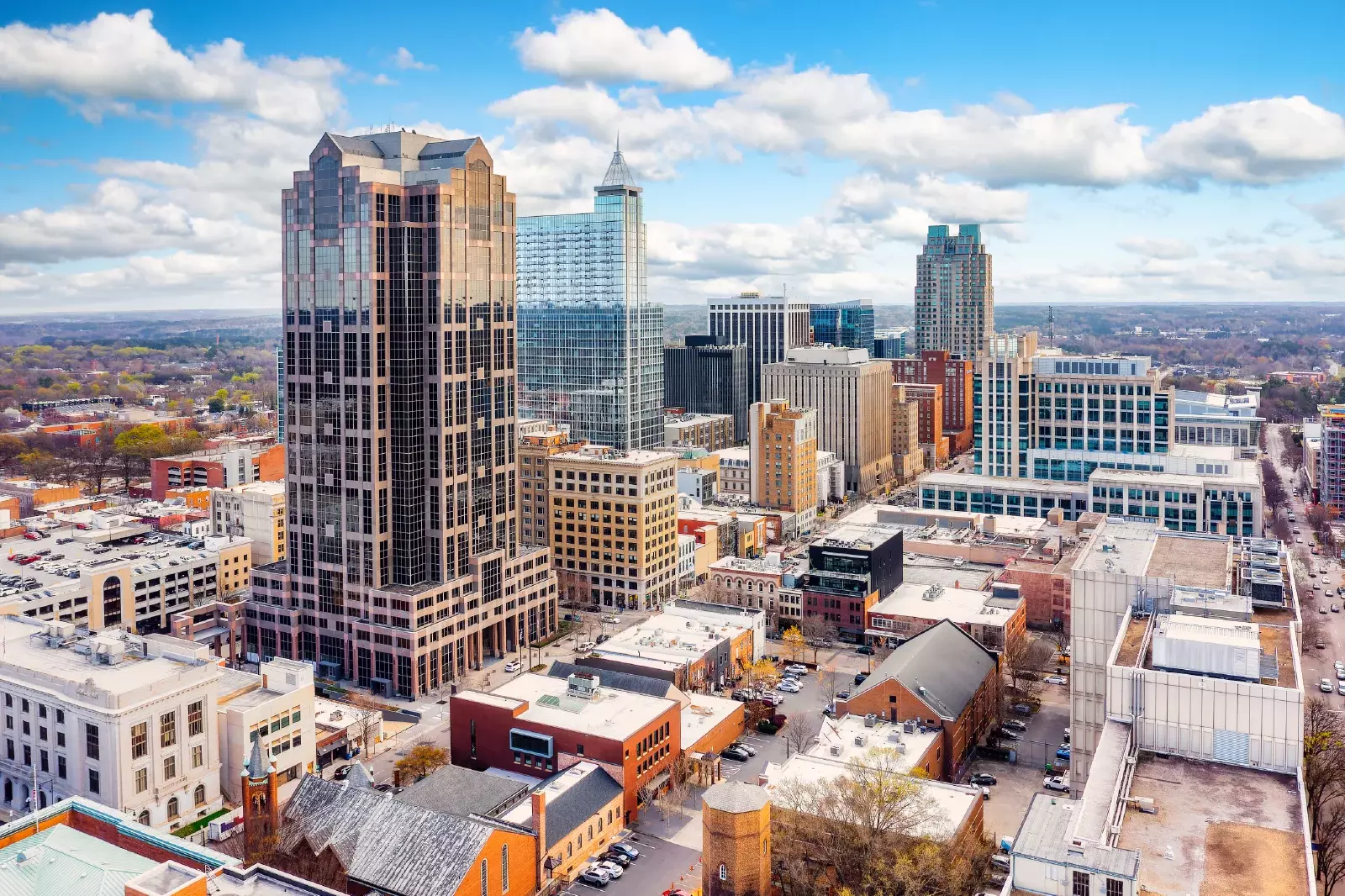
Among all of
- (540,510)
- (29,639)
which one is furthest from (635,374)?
(29,639)

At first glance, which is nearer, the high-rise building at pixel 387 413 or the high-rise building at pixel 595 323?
the high-rise building at pixel 387 413

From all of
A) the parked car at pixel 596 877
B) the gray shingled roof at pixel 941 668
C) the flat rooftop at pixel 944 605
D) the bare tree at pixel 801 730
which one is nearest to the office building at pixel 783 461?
the flat rooftop at pixel 944 605

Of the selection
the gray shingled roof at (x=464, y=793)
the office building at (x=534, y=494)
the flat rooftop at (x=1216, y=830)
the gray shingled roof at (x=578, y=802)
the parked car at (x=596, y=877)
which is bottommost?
the parked car at (x=596, y=877)

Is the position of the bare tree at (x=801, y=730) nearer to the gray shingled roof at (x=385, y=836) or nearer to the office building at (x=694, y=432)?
the gray shingled roof at (x=385, y=836)

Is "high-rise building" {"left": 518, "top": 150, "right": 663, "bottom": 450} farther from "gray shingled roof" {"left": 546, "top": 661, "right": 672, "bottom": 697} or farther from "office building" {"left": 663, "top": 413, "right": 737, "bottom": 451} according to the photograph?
"gray shingled roof" {"left": 546, "top": 661, "right": 672, "bottom": 697}

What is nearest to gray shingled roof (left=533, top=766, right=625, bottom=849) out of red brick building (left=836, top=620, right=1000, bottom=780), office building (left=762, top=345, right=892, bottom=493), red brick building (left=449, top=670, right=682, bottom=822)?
red brick building (left=449, top=670, right=682, bottom=822)

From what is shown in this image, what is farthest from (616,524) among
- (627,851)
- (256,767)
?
(256,767)

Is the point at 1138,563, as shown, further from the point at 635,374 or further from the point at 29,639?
the point at 635,374

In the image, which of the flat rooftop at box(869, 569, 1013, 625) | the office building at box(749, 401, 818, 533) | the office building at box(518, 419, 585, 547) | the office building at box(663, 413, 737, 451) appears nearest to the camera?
the flat rooftop at box(869, 569, 1013, 625)
